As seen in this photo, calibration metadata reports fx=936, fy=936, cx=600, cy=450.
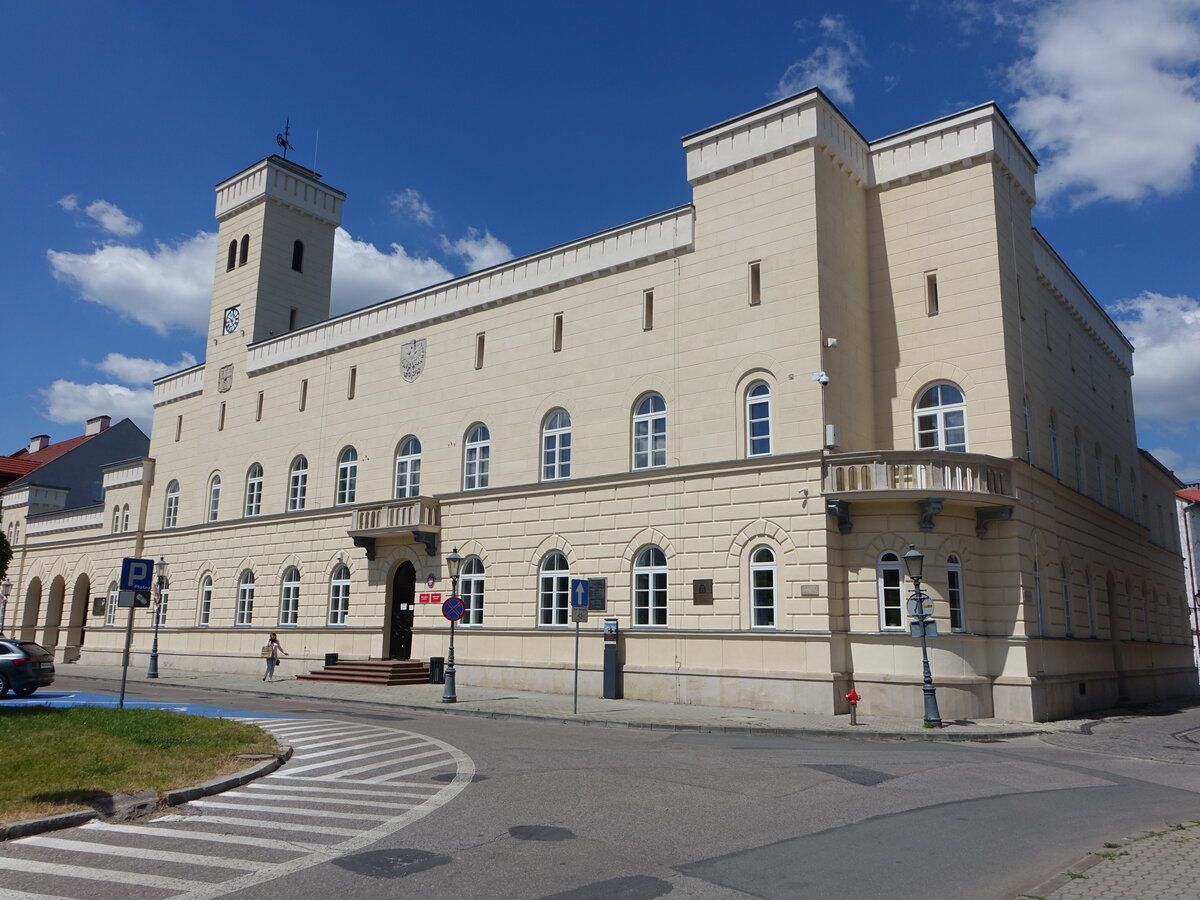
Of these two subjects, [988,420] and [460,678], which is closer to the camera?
[988,420]

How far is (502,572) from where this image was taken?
2855 centimetres

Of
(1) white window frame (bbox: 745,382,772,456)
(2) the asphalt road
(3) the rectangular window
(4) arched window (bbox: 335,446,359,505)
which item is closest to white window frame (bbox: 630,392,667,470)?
(1) white window frame (bbox: 745,382,772,456)

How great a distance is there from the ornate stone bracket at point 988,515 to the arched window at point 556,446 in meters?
11.6

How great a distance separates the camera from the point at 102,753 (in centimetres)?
1245

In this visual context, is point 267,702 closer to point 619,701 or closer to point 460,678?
point 460,678

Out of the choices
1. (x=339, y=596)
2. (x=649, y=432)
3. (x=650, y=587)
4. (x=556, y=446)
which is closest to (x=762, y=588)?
(x=650, y=587)

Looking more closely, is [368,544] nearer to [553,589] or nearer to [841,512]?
[553,589]

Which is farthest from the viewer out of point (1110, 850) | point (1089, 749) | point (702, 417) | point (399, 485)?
point (399, 485)

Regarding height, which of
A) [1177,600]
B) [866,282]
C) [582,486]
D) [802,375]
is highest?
[866,282]

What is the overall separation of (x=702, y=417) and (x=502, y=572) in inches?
318

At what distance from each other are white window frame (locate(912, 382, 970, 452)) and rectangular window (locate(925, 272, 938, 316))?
2.05m

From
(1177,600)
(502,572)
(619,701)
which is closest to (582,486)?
(502,572)

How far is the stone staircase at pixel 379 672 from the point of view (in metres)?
29.1

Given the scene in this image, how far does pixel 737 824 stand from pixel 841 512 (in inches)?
538
